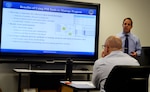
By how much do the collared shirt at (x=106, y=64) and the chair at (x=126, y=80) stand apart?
1.05 ft

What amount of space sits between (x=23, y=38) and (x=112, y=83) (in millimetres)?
2694

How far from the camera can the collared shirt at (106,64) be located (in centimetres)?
275

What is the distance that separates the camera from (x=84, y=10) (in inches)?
202

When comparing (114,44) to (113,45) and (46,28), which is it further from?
(46,28)

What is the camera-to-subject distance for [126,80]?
2.41 m

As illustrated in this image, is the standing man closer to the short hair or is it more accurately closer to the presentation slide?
the presentation slide

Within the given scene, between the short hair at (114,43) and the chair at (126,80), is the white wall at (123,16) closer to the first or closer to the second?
the short hair at (114,43)

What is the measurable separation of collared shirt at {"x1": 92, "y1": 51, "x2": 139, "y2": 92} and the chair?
0.32 metres

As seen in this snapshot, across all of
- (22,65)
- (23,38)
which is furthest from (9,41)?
(22,65)

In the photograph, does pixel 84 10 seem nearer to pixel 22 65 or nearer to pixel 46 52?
pixel 46 52

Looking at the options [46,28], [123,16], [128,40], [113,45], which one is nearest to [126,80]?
[113,45]

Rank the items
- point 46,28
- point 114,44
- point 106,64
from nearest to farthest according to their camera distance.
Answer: point 106,64 → point 114,44 → point 46,28

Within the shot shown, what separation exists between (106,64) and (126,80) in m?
0.39

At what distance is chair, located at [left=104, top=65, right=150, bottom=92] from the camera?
2366 millimetres
